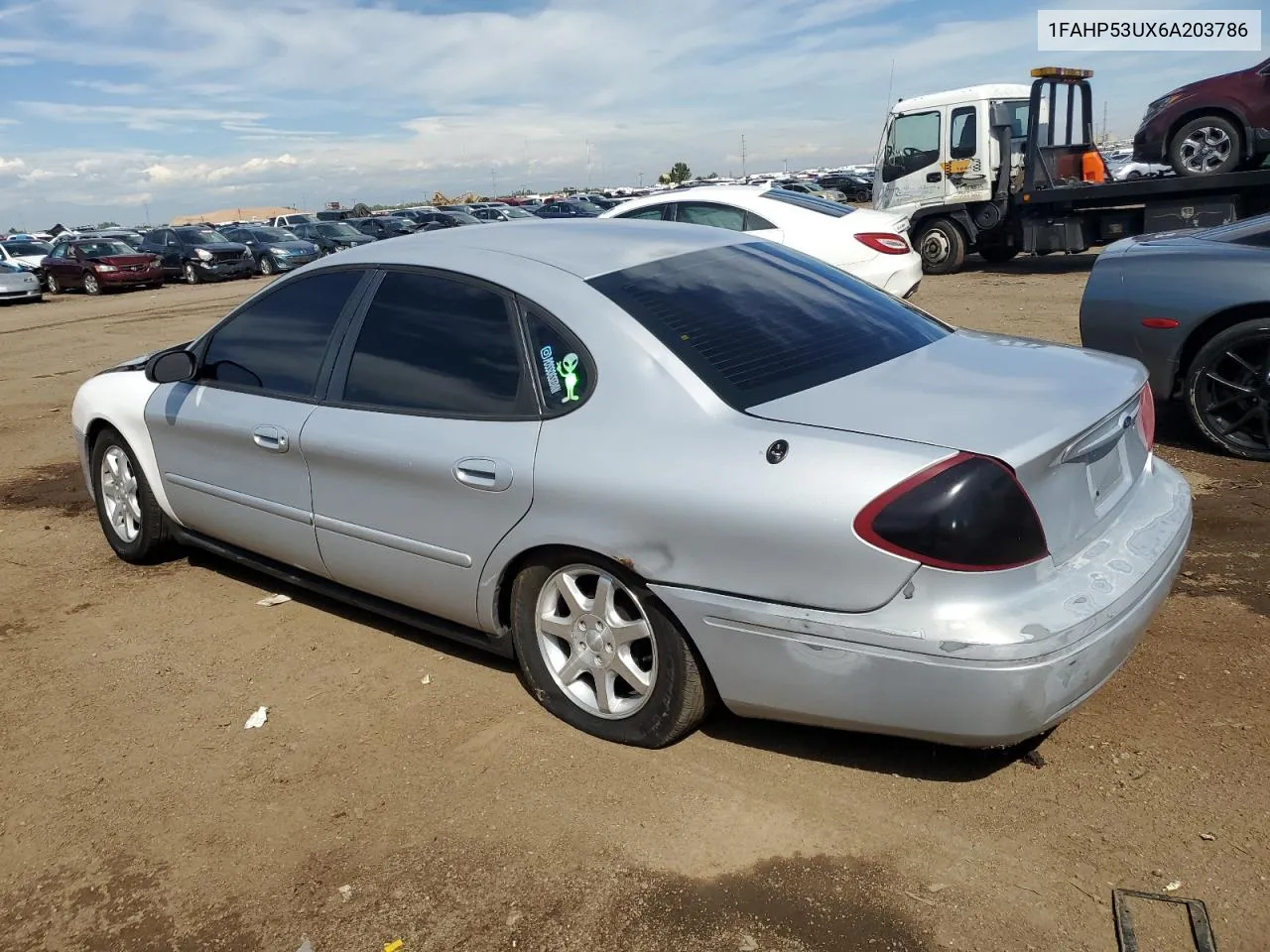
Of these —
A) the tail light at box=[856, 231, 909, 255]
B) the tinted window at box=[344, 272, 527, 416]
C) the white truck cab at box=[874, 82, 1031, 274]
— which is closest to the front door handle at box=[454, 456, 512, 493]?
the tinted window at box=[344, 272, 527, 416]

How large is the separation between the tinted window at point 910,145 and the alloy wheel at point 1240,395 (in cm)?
1197

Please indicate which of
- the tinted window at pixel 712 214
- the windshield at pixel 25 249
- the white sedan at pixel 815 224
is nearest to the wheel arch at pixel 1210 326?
the white sedan at pixel 815 224

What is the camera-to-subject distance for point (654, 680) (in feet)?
10.5

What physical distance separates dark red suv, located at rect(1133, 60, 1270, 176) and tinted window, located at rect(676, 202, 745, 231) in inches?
291

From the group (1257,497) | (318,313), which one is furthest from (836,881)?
(1257,497)

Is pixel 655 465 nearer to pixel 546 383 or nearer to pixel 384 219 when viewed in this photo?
pixel 546 383

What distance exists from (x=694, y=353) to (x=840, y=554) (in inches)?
32.0

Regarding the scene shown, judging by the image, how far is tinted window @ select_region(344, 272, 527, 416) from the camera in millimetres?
3496

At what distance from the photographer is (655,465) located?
301 centimetres

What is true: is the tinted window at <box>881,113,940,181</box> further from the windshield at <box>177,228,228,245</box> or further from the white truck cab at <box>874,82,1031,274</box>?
the windshield at <box>177,228,228,245</box>

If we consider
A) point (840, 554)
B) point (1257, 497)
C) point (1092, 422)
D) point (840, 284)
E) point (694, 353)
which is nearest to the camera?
point (840, 554)

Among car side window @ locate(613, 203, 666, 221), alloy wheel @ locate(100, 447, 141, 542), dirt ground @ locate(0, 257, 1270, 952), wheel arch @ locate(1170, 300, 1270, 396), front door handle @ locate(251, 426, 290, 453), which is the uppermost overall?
car side window @ locate(613, 203, 666, 221)

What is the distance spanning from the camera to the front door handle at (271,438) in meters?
4.11

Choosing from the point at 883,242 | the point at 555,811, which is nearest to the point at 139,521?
the point at 555,811
